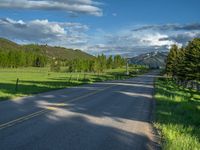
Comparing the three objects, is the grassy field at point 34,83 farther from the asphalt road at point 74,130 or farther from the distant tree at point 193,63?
the distant tree at point 193,63

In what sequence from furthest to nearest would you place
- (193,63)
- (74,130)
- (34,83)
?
(193,63), (34,83), (74,130)

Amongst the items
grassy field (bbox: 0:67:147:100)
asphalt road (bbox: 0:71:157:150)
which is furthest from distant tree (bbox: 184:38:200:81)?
asphalt road (bbox: 0:71:157:150)

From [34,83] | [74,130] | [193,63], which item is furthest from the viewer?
[193,63]

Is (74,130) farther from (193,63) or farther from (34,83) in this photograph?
(193,63)

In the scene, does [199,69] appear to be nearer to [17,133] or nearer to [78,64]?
[17,133]

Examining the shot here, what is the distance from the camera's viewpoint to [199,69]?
180 ft

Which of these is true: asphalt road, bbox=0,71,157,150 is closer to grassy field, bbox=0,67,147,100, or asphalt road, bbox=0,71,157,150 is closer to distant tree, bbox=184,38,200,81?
grassy field, bbox=0,67,147,100

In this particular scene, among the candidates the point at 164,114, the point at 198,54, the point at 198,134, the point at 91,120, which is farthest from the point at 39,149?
the point at 198,54

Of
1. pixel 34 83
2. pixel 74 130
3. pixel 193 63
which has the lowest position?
pixel 34 83

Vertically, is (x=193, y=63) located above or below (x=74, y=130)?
above

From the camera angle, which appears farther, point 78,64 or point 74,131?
point 78,64

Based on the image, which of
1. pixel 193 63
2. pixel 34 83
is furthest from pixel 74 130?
pixel 193 63

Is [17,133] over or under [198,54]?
under

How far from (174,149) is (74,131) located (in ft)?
12.6
